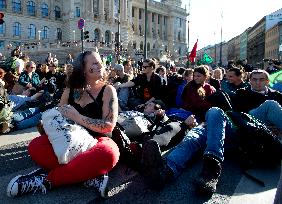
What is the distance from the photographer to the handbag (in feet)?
10.1

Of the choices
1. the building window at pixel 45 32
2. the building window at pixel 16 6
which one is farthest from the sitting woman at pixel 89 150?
the building window at pixel 45 32

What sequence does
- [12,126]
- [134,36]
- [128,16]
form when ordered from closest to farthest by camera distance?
1. [12,126]
2. [128,16]
3. [134,36]

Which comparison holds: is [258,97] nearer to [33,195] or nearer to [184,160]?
[184,160]

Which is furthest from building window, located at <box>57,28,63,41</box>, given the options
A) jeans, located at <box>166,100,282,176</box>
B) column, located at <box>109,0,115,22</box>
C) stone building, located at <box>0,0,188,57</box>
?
jeans, located at <box>166,100,282,176</box>

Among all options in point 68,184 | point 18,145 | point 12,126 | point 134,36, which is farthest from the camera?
point 134,36

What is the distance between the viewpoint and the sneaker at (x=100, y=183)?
3008mm

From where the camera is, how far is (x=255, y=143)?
12.3ft

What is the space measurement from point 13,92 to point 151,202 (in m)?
7.31

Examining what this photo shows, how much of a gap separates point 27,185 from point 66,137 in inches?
20.0

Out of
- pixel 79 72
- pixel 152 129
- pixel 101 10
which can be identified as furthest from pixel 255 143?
pixel 101 10

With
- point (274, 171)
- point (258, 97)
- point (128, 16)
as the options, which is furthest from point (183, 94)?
point (128, 16)

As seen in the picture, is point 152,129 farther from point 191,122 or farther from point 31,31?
point 31,31

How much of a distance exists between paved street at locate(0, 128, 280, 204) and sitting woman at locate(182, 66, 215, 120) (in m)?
1.44

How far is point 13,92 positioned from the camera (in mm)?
9383
